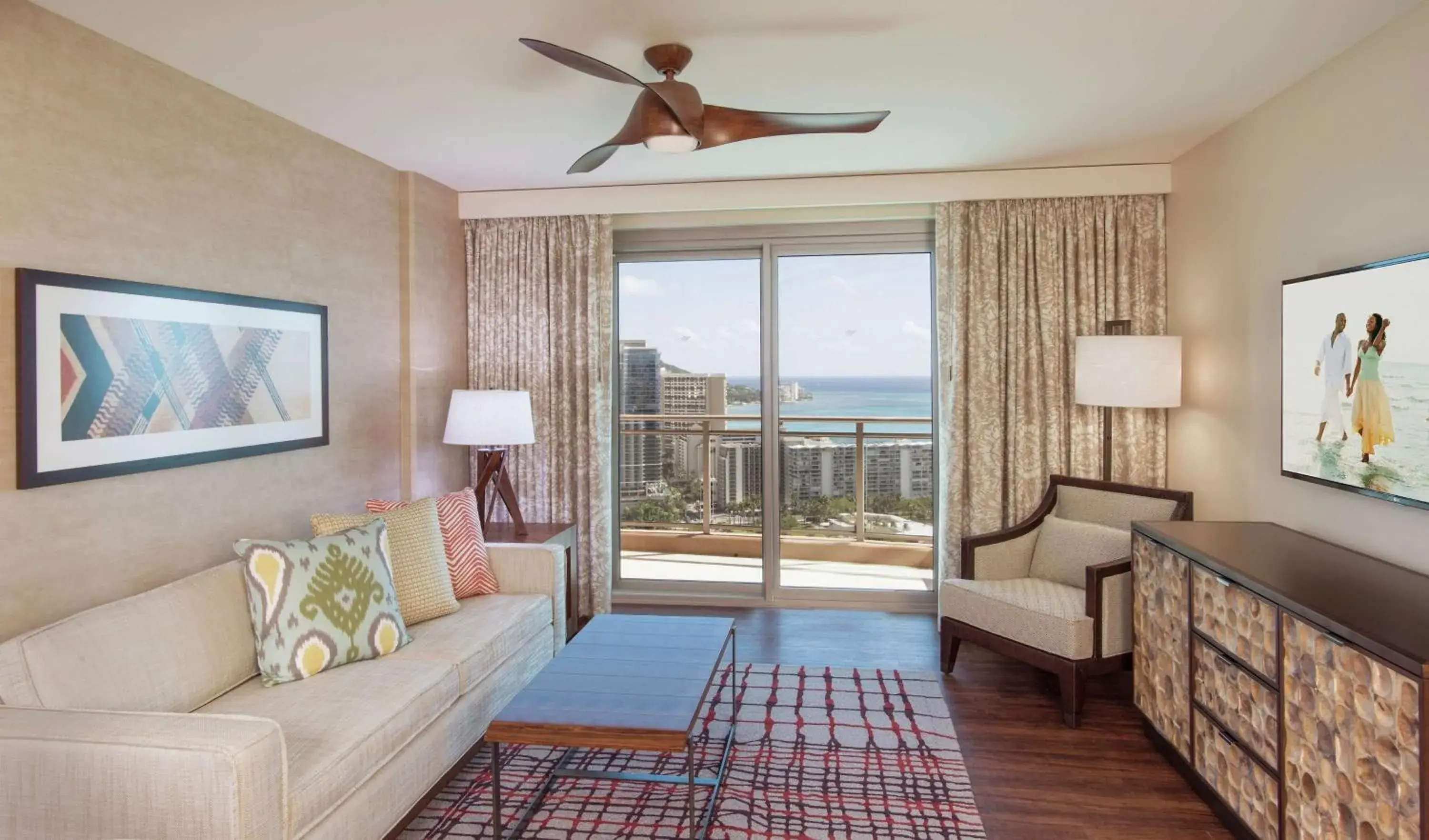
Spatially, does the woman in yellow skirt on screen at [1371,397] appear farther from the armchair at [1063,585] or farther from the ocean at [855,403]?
the ocean at [855,403]

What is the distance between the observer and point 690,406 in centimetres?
483

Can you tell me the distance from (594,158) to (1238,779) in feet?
9.60

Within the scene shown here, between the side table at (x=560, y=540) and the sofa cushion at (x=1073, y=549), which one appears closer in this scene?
the sofa cushion at (x=1073, y=549)

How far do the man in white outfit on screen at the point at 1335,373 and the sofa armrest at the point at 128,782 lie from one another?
3.27m

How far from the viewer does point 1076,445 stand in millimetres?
4133

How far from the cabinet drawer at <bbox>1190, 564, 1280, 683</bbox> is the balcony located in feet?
6.98

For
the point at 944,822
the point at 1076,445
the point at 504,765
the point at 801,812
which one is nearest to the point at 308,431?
the point at 504,765

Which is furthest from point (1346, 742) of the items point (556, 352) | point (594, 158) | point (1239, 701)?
point (556, 352)

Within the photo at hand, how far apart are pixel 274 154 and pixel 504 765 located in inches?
101

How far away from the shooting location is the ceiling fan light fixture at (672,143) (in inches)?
97.2

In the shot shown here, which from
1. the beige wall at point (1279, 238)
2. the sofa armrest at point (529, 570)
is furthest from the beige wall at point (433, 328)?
the beige wall at point (1279, 238)

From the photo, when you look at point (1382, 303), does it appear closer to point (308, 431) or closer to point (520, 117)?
point (520, 117)

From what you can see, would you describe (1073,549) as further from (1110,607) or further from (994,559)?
(1110,607)

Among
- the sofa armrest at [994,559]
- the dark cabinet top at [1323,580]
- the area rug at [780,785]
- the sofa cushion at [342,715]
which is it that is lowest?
the area rug at [780,785]
